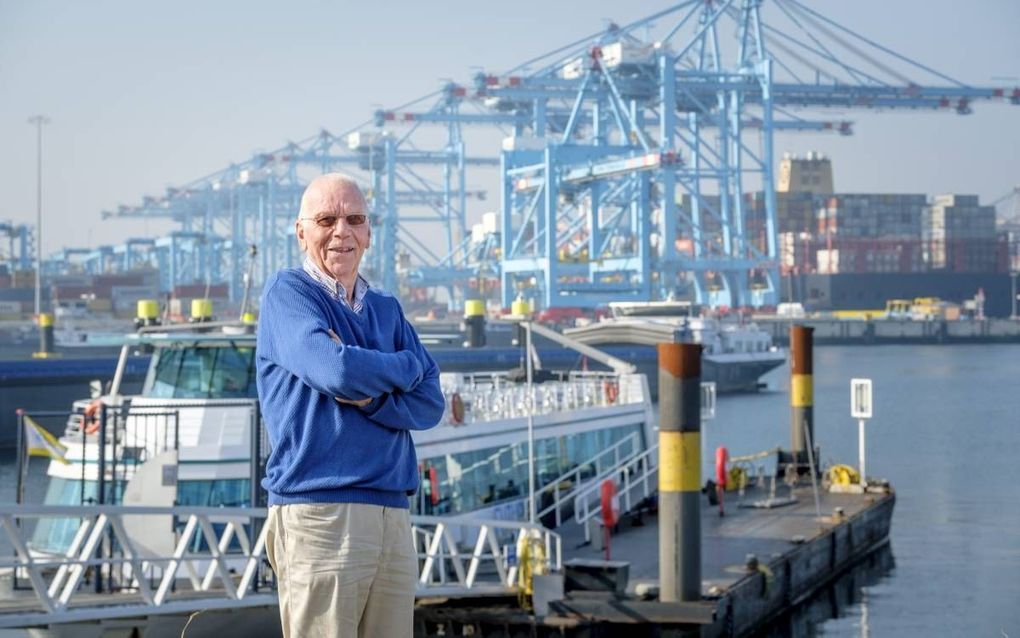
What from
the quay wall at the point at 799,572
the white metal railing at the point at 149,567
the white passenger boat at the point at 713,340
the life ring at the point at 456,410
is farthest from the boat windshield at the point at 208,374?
the white passenger boat at the point at 713,340

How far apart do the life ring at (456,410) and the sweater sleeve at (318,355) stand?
15160mm

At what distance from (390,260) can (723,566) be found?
113886 mm

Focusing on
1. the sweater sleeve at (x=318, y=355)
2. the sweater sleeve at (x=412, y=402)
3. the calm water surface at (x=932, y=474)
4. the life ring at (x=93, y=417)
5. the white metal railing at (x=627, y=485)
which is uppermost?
the sweater sleeve at (x=318, y=355)

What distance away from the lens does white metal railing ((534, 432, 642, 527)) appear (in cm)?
2144

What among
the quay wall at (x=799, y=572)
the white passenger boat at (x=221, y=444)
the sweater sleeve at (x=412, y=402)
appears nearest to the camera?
the sweater sleeve at (x=412, y=402)

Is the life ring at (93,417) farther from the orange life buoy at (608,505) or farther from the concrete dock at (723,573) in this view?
the orange life buoy at (608,505)

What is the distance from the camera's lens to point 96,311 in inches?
5448

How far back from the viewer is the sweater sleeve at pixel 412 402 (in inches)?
177

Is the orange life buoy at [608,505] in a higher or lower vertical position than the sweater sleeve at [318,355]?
lower

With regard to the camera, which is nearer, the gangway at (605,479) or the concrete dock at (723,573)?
the concrete dock at (723,573)

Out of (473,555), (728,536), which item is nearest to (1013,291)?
Result: (728,536)

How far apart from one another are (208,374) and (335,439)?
12998mm

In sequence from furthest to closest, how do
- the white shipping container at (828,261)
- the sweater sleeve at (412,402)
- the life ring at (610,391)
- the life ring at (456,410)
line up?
the white shipping container at (828,261) < the life ring at (610,391) < the life ring at (456,410) < the sweater sleeve at (412,402)

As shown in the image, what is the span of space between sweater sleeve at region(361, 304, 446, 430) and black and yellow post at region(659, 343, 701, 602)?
11.3 m
